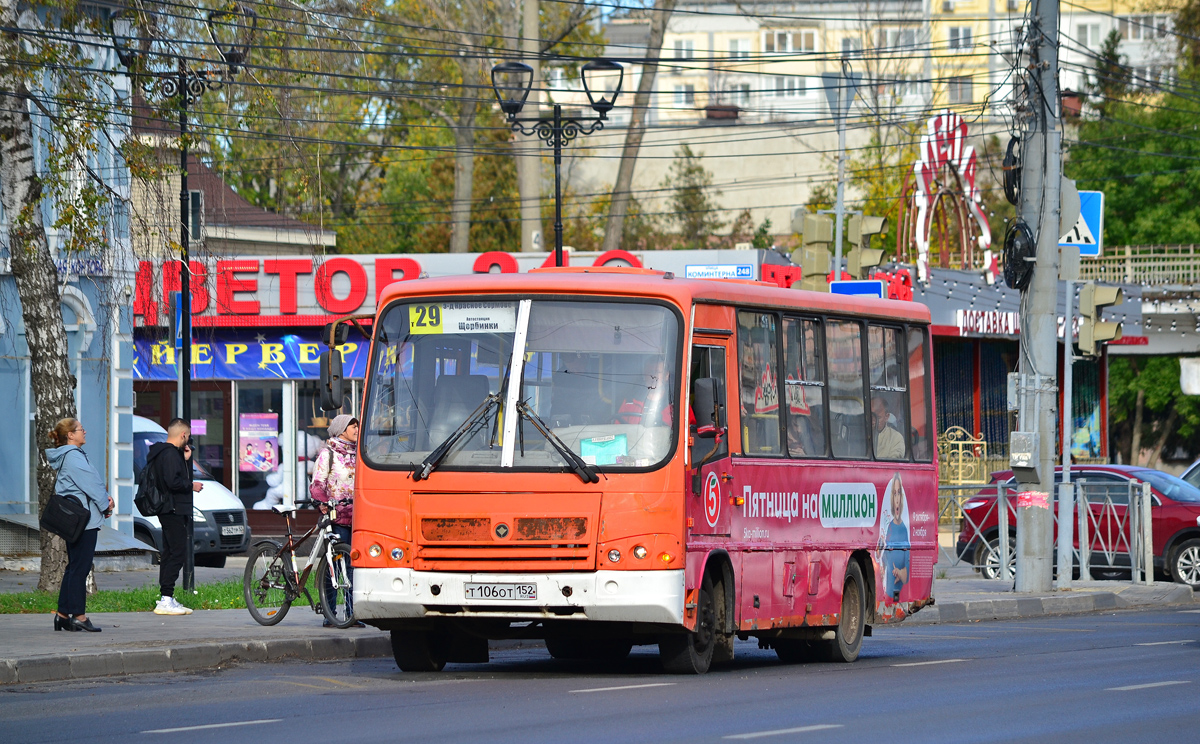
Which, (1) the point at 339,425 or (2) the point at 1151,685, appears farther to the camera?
(1) the point at 339,425

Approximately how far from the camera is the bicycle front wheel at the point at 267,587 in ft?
52.3

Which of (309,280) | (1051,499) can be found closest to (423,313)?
(1051,499)

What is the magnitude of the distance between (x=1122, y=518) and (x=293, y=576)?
13.7 m

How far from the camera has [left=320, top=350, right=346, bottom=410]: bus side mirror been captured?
12.6 meters

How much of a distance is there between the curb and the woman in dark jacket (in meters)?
9.47

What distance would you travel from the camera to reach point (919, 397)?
15938mm

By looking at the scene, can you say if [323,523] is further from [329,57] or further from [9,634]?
[329,57]

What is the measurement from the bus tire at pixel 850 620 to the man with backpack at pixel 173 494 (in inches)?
254

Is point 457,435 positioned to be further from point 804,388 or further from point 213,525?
point 213,525

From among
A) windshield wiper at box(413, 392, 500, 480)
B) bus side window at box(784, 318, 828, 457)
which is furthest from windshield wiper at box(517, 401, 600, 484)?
bus side window at box(784, 318, 828, 457)

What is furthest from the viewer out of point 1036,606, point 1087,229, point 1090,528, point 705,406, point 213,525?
point 213,525

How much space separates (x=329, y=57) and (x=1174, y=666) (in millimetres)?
17134

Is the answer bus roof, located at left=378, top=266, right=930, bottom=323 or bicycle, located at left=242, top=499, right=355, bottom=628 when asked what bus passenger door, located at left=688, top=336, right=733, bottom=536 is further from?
bicycle, located at left=242, top=499, right=355, bottom=628

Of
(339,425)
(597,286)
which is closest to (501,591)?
(597,286)
